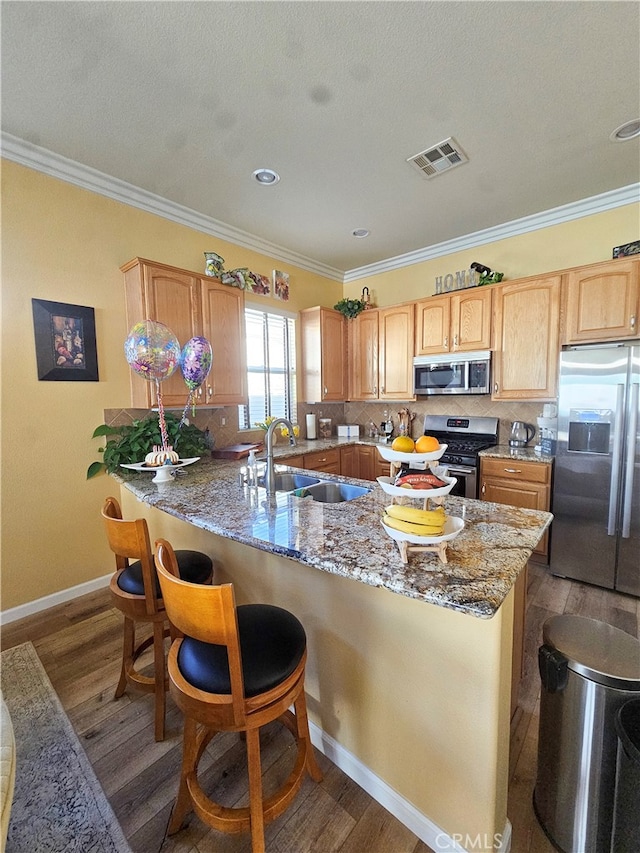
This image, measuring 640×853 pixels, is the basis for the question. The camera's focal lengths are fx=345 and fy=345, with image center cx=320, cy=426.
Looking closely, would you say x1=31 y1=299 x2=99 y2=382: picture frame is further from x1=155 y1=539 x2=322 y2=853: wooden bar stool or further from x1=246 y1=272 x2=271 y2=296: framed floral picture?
x1=155 y1=539 x2=322 y2=853: wooden bar stool

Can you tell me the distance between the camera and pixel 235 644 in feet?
2.88

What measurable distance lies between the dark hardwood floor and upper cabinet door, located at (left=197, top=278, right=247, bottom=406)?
6.12ft

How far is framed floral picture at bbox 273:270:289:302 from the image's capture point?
382 centimetres

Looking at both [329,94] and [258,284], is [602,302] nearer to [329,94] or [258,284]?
[329,94]

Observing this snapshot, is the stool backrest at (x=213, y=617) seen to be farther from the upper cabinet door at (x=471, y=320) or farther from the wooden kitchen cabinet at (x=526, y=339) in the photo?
the upper cabinet door at (x=471, y=320)

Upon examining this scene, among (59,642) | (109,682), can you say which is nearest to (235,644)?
(109,682)

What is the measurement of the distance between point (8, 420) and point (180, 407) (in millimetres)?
1059

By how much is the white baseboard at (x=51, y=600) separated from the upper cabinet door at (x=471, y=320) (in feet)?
12.3

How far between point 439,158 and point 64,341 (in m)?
2.89

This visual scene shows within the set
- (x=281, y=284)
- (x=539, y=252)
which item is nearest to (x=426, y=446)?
(x=539, y=252)

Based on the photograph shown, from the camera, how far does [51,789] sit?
1.32 m

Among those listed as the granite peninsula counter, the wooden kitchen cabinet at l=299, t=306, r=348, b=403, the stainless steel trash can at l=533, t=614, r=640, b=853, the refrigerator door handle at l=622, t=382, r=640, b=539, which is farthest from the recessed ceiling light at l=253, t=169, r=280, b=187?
the stainless steel trash can at l=533, t=614, r=640, b=853

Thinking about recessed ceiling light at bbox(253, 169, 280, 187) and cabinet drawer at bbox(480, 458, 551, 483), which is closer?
recessed ceiling light at bbox(253, 169, 280, 187)

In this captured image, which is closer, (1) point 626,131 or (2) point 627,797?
(2) point 627,797
